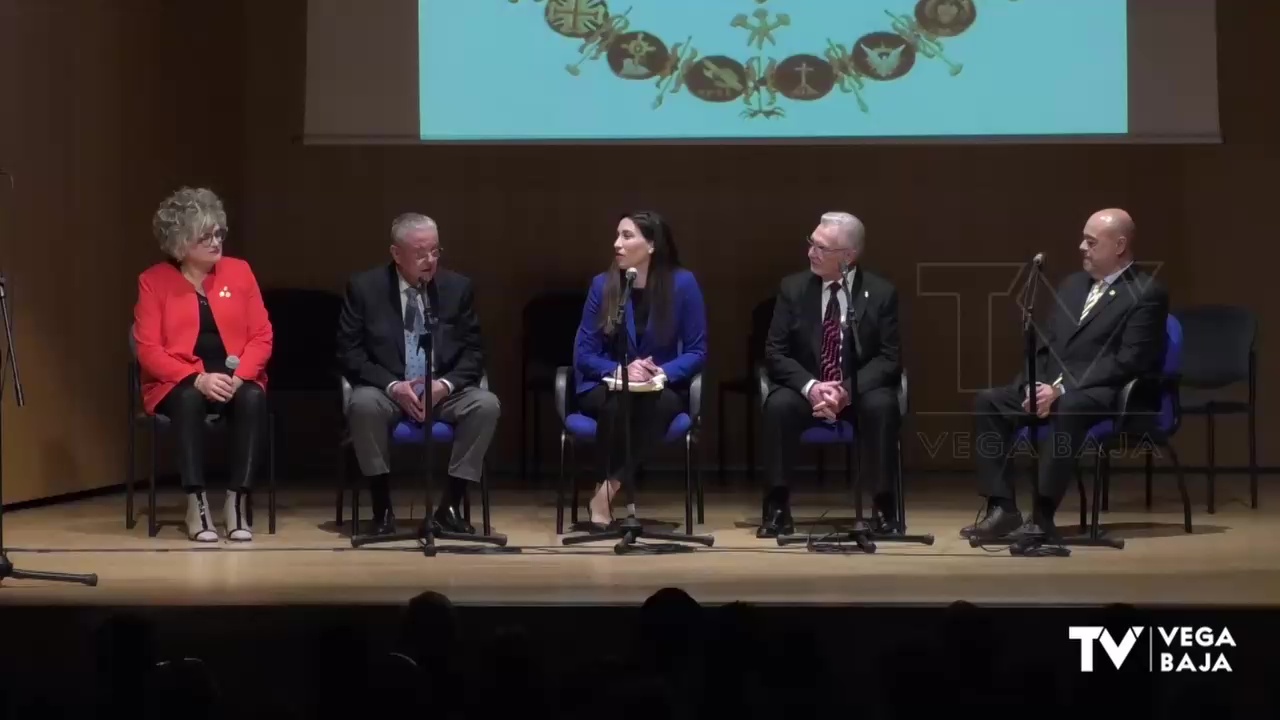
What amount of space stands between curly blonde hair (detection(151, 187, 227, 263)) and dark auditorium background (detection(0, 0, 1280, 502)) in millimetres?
1567

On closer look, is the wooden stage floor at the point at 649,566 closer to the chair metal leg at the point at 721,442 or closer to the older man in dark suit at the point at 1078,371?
the older man in dark suit at the point at 1078,371

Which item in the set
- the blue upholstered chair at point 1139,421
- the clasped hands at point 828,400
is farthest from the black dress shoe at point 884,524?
the blue upholstered chair at point 1139,421

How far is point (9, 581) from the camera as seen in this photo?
4.33 m

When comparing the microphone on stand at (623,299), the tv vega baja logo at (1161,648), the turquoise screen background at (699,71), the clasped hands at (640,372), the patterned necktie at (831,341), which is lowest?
the tv vega baja logo at (1161,648)

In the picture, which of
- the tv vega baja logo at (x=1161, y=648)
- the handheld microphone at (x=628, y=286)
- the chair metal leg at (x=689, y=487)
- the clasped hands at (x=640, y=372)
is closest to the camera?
the tv vega baja logo at (x=1161, y=648)

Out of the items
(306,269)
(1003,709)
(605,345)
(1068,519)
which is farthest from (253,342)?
(1003,709)

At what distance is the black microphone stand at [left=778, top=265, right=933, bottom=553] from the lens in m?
5.05

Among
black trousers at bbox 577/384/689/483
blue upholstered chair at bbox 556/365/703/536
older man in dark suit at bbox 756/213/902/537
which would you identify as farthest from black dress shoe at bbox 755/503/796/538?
black trousers at bbox 577/384/689/483

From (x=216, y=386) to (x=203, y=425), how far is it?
153mm

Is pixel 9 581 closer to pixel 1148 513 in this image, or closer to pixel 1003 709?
pixel 1003 709

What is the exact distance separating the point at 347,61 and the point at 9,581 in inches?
112

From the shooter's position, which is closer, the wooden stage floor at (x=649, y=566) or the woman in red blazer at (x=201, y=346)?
the wooden stage floor at (x=649, y=566)

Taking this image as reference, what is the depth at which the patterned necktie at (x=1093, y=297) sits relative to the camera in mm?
5379

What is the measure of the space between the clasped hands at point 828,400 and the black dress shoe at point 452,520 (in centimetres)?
125
